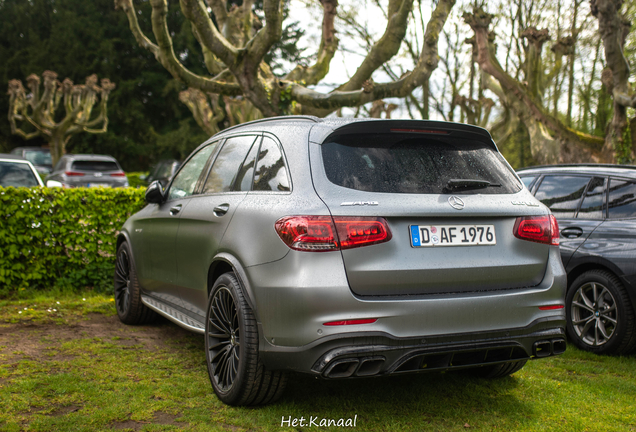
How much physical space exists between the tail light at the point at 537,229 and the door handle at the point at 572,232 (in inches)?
81.5

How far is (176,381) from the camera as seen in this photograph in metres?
4.29

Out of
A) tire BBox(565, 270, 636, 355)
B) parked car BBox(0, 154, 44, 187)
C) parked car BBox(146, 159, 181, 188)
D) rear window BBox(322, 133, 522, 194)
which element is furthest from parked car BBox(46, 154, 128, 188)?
rear window BBox(322, 133, 522, 194)

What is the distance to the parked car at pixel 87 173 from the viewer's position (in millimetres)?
17922

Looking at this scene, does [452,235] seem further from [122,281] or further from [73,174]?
[73,174]

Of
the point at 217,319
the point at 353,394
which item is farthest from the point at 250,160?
the point at 353,394

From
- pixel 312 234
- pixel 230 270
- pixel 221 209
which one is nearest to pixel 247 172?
pixel 221 209

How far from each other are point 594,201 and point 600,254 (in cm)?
60

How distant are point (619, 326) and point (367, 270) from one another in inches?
123

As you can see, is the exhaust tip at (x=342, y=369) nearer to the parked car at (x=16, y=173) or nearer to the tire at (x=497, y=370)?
the tire at (x=497, y=370)

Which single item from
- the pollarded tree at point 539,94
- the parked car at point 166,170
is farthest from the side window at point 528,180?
the parked car at point 166,170

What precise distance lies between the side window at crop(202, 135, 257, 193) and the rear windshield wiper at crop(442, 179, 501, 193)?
4.73 ft

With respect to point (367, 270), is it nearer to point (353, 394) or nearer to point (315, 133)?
point (315, 133)

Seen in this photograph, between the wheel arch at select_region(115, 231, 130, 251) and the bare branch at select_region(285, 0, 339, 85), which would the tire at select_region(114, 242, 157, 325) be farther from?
the bare branch at select_region(285, 0, 339, 85)

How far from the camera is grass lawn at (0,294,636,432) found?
355 cm
